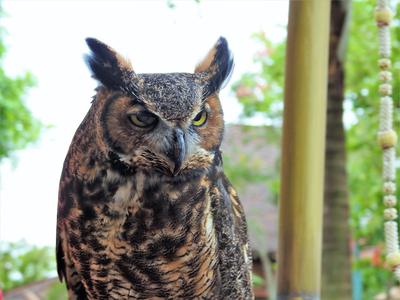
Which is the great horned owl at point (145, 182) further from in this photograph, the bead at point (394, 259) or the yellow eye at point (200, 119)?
the bead at point (394, 259)

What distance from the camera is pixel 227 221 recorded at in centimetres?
81

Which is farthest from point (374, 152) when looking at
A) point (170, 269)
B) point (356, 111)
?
point (170, 269)

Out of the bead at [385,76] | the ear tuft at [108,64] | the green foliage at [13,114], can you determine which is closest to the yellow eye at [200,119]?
the ear tuft at [108,64]

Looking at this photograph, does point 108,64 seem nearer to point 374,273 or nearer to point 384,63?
point 384,63

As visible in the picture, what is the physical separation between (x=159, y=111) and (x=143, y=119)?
0.03 metres

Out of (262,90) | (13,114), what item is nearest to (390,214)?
(13,114)

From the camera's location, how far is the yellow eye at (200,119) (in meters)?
0.69

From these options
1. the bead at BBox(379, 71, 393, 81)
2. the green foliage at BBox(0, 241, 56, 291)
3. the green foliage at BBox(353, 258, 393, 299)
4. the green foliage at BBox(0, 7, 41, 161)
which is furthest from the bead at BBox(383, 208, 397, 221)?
the green foliage at BBox(0, 241, 56, 291)

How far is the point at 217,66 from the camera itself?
0.72 m

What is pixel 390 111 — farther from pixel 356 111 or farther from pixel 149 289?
pixel 356 111

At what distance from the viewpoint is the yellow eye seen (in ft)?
2.27

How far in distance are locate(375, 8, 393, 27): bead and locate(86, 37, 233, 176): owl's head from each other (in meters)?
0.32

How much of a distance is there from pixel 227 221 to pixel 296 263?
12 cm

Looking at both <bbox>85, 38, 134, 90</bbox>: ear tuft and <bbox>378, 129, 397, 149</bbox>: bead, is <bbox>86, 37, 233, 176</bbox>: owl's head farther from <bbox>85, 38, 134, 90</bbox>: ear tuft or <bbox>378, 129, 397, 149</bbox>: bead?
<bbox>378, 129, 397, 149</bbox>: bead
